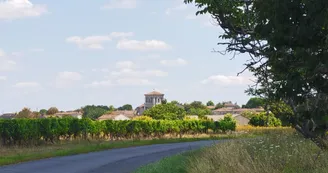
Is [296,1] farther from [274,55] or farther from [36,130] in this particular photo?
[36,130]

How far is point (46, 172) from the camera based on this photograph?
16859mm

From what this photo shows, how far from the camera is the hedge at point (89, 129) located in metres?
35.2

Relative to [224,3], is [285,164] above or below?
below

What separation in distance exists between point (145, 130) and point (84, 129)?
35.7 feet

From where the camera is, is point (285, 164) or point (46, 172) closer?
point (285, 164)

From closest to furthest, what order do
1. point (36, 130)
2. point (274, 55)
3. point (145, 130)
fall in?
point (274, 55) < point (36, 130) < point (145, 130)

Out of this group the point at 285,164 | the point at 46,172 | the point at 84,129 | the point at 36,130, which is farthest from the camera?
the point at 84,129

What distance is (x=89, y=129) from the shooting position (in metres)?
43.9

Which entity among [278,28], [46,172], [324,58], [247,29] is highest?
[247,29]

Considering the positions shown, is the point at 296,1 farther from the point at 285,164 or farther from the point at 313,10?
the point at 285,164

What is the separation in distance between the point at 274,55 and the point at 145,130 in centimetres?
4608

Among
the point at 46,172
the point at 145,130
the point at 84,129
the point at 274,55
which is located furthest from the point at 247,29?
the point at 145,130

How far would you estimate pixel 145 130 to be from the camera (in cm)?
5256

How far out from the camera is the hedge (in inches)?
1388
